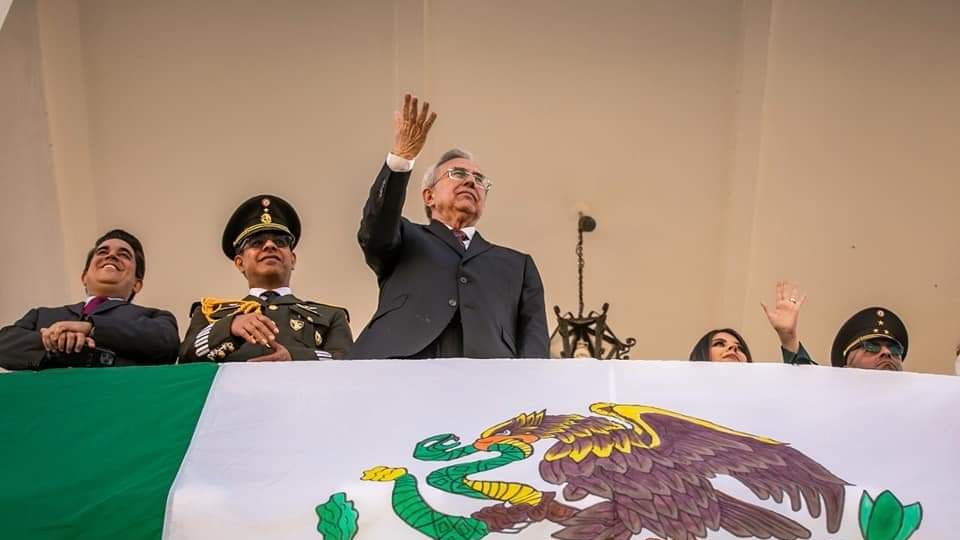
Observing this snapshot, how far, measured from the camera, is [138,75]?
770 cm

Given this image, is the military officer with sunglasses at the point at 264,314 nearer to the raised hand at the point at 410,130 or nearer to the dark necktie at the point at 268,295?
the dark necktie at the point at 268,295

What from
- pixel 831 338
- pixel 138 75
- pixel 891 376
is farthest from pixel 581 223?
pixel 891 376

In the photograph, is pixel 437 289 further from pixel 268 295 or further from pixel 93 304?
pixel 93 304

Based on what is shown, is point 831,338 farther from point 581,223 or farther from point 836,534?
point 836,534

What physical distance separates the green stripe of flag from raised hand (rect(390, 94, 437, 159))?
3.01ft

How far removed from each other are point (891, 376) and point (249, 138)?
380 centimetres

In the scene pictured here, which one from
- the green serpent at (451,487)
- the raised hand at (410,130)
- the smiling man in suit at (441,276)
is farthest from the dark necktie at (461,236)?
the green serpent at (451,487)

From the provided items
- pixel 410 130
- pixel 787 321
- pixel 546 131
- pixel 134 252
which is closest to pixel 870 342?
pixel 787 321

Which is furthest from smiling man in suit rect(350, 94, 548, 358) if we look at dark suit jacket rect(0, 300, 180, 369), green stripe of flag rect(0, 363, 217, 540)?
green stripe of flag rect(0, 363, 217, 540)

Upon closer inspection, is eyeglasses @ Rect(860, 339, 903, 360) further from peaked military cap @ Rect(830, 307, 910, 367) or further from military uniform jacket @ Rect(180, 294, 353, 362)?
military uniform jacket @ Rect(180, 294, 353, 362)

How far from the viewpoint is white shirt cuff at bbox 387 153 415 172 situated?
17.0 ft

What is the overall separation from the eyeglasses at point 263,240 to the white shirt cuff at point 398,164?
685 millimetres

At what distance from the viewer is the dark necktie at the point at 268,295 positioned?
17.9 feet

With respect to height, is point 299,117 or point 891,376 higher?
point 299,117
